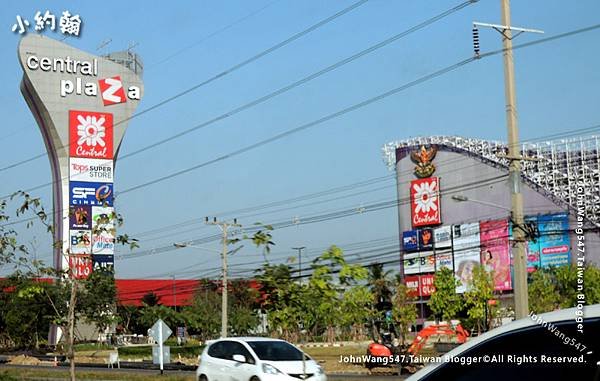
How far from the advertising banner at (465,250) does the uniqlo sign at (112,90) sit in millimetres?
47563

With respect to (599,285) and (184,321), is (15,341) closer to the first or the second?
(184,321)

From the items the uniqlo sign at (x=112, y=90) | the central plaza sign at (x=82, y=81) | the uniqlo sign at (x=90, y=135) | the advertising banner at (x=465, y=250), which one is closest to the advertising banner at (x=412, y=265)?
the advertising banner at (x=465, y=250)

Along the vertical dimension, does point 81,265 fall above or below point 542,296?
above

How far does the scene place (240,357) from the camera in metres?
22.9

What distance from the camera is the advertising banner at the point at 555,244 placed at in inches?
4193

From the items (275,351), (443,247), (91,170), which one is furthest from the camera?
(443,247)

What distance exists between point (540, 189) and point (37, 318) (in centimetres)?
6241

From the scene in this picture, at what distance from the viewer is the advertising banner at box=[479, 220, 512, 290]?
111 m

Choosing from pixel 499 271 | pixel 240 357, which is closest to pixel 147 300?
pixel 499 271

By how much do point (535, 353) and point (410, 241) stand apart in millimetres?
124635

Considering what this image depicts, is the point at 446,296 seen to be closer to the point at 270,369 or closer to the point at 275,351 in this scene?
the point at 275,351

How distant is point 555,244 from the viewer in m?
108

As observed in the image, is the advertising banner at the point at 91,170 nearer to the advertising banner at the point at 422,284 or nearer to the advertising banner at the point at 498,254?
the advertising banner at the point at 422,284

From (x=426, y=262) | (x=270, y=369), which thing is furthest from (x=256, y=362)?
(x=426, y=262)
